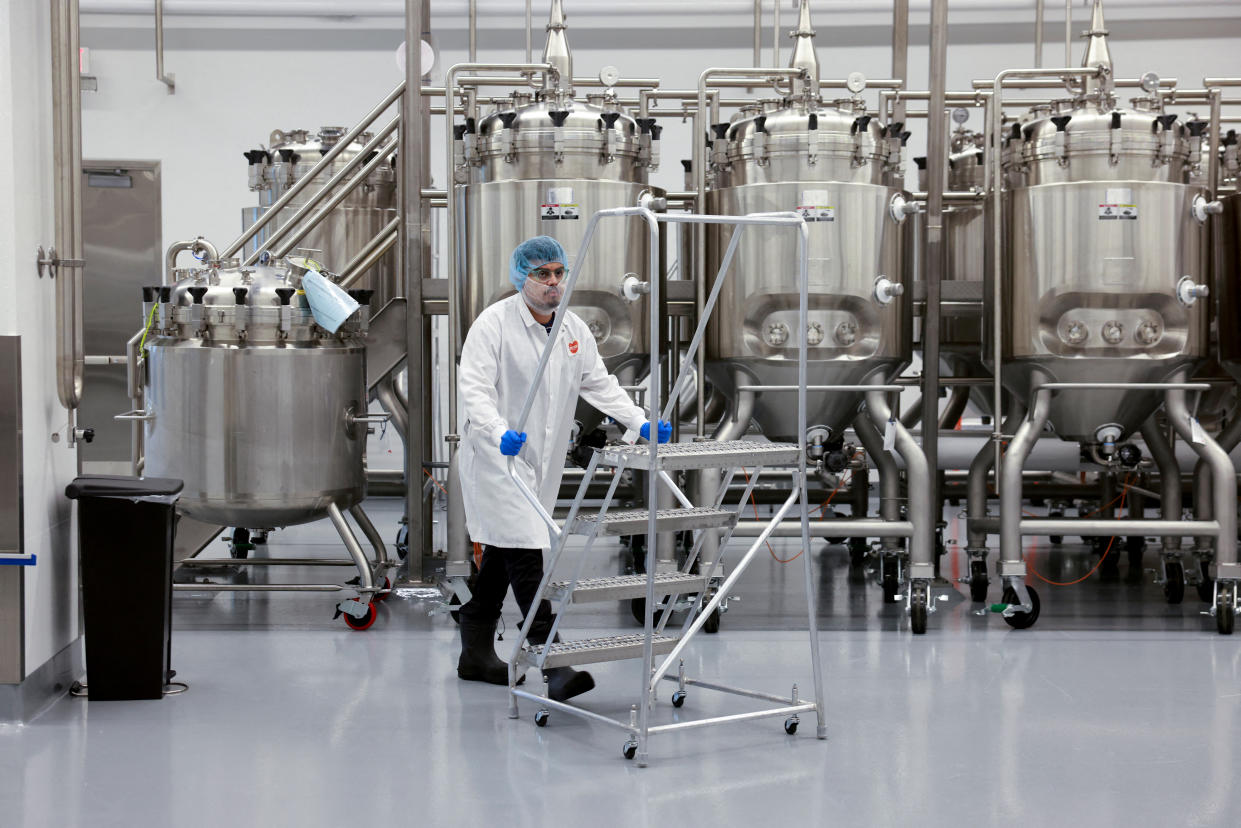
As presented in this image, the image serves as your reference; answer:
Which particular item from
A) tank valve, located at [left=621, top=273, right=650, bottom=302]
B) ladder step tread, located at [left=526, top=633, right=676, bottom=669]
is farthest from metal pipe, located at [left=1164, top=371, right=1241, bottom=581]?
ladder step tread, located at [left=526, top=633, right=676, bottom=669]

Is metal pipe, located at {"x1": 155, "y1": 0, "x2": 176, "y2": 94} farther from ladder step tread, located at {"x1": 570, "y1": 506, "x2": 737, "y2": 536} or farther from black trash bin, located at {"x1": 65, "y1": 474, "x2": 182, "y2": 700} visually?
ladder step tread, located at {"x1": 570, "y1": 506, "x2": 737, "y2": 536}

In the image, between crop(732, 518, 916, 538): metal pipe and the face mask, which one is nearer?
the face mask

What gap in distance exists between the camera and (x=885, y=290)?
4.33 m

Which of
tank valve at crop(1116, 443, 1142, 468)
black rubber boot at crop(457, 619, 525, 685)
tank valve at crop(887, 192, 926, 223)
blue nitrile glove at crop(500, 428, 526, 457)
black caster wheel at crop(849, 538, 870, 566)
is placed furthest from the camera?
black caster wheel at crop(849, 538, 870, 566)

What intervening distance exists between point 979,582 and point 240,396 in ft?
9.11

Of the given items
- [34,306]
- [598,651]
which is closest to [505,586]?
[598,651]

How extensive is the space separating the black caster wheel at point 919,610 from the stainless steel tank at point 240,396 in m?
2.04

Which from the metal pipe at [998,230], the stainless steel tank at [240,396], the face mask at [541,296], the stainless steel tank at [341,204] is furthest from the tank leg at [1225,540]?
the stainless steel tank at [341,204]

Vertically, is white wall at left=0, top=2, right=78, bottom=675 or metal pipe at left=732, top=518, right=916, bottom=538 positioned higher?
white wall at left=0, top=2, right=78, bottom=675

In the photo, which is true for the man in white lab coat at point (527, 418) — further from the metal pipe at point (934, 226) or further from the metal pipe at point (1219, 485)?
the metal pipe at point (1219, 485)

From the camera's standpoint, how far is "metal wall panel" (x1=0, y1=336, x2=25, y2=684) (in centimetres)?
303

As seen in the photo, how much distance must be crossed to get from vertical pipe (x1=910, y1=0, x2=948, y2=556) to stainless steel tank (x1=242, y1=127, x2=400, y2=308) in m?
2.28

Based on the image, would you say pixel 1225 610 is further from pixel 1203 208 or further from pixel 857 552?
pixel 857 552

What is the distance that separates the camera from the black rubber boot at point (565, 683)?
3.24m
